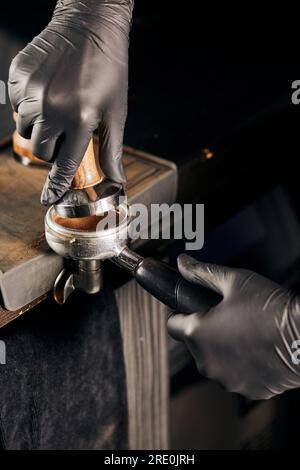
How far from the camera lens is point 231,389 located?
2.59 feet

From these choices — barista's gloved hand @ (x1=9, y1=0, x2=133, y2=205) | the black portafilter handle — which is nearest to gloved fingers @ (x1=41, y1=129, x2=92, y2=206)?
barista's gloved hand @ (x1=9, y1=0, x2=133, y2=205)

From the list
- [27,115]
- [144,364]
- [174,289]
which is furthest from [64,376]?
[27,115]

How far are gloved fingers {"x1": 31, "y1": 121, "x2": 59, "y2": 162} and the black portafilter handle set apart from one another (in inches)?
8.0

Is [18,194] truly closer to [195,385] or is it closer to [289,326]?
[289,326]

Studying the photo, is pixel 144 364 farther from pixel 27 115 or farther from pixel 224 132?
pixel 27 115

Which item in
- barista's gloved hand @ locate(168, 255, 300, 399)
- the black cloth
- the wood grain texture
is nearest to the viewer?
barista's gloved hand @ locate(168, 255, 300, 399)

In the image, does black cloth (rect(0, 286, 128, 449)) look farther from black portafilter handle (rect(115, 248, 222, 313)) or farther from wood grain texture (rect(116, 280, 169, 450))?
black portafilter handle (rect(115, 248, 222, 313))

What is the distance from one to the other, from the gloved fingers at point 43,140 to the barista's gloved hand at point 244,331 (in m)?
0.24

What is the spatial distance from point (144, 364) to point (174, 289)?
476mm

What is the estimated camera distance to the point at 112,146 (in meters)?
0.82

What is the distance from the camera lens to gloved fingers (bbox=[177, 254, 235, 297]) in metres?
0.75

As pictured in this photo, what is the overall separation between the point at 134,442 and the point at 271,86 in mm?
889

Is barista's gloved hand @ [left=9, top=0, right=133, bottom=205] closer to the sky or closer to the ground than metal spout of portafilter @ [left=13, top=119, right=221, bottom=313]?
closer to the sky

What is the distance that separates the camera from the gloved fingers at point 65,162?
755mm
